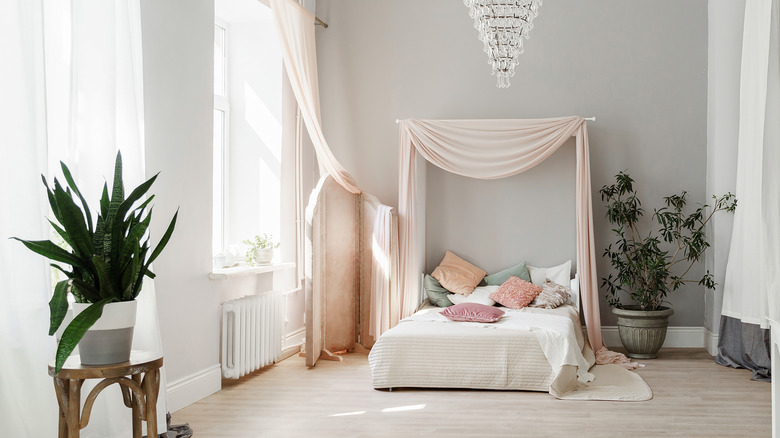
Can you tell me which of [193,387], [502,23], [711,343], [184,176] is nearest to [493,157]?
[502,23]

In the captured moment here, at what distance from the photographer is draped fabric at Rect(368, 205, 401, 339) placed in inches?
230

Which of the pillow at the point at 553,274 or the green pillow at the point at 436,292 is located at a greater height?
the pillow at the point at 553,274

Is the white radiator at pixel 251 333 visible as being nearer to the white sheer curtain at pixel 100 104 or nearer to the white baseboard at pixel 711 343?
the white sheer curtain at pixel 100 104

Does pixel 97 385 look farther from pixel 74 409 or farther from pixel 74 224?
pixel 74 224

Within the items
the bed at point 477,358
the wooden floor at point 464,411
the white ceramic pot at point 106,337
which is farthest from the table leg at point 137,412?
the bed at point 477,358

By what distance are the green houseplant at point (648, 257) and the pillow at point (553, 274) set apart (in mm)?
331

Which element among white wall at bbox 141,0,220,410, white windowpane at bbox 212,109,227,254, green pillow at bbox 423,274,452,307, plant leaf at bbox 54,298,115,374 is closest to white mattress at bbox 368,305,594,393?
white wall at bbox 141,0,220,410

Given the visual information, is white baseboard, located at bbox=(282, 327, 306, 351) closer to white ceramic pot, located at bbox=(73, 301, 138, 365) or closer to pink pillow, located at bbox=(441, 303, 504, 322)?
pink pillow, located at bbox=(441, 303, 504, 322)

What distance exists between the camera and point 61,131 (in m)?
3.08

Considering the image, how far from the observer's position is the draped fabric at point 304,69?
5259mm

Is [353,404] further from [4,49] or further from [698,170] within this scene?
[698,170]

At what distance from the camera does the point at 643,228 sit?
615cm

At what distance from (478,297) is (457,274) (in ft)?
1.13

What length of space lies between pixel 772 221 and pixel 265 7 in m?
4.11
